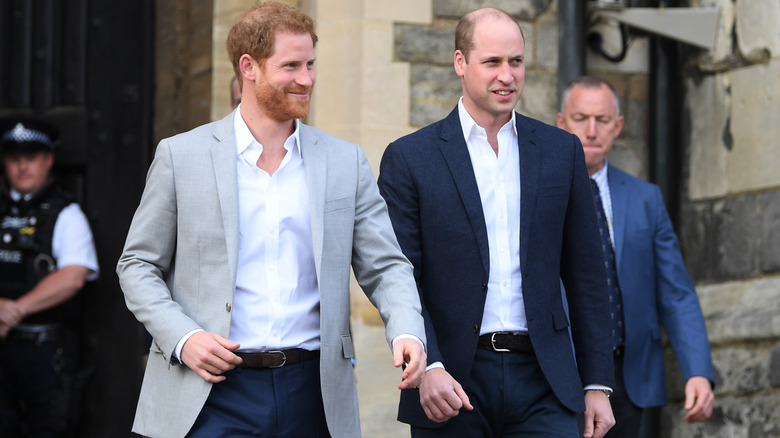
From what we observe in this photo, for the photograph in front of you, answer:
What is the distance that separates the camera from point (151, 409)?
3309 mm

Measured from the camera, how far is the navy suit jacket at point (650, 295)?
16.8ft

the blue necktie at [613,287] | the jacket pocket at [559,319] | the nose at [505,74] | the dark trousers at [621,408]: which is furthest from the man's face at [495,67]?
the dark trousers at [621,408]

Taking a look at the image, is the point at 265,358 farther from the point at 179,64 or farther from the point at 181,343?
the point at 179,64

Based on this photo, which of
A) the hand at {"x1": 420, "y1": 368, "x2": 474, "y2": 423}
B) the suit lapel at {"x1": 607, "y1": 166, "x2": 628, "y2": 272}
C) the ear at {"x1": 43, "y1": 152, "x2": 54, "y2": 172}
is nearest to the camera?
the hand at {"x1": 420, "y1": 368, "x2": 474, "y2": 423}

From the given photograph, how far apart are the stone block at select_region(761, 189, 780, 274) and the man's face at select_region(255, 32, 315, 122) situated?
129 inches

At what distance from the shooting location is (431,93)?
20.2ft

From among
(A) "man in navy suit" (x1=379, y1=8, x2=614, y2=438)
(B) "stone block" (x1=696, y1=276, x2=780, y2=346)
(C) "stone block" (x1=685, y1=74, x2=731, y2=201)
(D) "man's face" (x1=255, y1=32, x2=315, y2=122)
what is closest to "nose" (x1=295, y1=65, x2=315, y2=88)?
(D) "man's face" (x1=255, y1=32, x2=315, y2=122)

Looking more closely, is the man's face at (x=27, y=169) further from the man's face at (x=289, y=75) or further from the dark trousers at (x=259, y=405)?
the dark trousers at (x=259, y=405)

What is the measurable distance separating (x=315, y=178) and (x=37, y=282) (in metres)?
3.63

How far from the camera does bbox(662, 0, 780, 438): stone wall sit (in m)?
5.98

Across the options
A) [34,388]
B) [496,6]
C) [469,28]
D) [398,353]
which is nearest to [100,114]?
[34,388]

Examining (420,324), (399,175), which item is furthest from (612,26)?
(420,324)

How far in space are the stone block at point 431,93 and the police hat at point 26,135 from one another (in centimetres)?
202

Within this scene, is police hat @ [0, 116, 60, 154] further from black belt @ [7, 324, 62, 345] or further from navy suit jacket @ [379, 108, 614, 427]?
navy suit jacket @ [379, 108, 614, 427]
